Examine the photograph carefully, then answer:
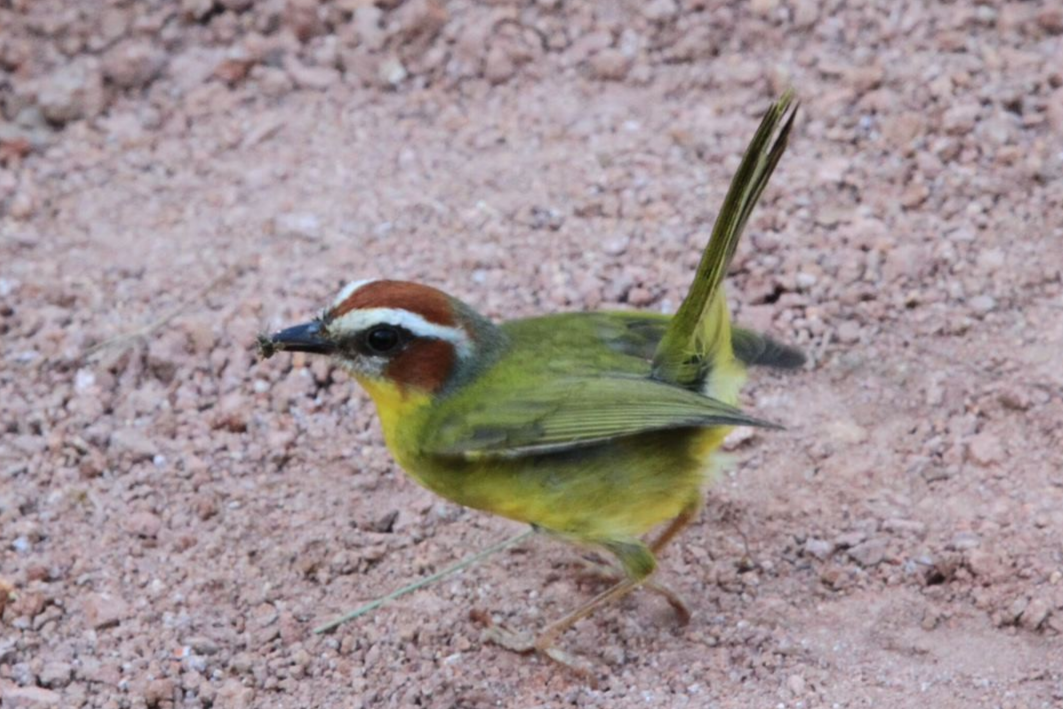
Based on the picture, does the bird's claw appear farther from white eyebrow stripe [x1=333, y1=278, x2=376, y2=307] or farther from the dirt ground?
white eyebrow stripe [x1=333, y1=278, x2=376, y2=307]

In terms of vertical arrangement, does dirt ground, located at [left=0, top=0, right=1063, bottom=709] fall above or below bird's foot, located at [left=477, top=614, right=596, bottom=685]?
above

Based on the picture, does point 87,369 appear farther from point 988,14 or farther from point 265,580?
point 988,14

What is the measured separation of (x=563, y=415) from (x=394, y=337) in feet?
2.05

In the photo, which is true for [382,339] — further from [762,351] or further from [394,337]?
[762,351]

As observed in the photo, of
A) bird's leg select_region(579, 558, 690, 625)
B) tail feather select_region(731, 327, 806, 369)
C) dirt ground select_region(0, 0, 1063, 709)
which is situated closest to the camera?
dirt ground select_region(0, 0, 1063, 709)

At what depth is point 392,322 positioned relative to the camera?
15.9 feet

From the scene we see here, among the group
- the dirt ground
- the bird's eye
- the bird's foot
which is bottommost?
the bird's foot

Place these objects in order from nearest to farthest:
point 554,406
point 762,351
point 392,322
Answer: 1. point 392,322
2. point 554,406
3. point 762,351

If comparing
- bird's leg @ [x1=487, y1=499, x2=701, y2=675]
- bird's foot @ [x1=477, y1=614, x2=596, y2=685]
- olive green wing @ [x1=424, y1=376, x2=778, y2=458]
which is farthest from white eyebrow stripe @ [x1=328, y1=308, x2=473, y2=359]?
bird's foot @ [x1=477, y1=614, x2=596, y2=685]

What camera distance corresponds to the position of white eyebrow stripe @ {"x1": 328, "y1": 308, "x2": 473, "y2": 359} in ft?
15.7

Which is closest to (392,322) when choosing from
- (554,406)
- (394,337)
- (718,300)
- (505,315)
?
(394,337)

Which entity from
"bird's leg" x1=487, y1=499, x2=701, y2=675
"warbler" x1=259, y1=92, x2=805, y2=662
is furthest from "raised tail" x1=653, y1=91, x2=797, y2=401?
"bird's leg" x1=487, y1=499, x2=701, y2=675

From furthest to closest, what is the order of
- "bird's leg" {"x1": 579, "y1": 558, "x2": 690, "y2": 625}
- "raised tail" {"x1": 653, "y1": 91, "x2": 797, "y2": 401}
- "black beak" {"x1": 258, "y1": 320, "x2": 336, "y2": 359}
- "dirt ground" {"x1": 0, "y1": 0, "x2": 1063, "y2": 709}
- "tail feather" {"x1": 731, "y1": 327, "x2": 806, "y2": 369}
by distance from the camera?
"tail feather" {"x1": 731, "y1": 327, "x2": 806, "y2": 369}
"bird's leg" {"x1": 579, "y1": 558, "x2": 690, "y2": 625}
"dirt ground" {"x1": 0, "y1": 0, "x2": 1063, "y2": 709}
"black beak" {"x1": 258, "y1": 320, "x2": 336, "y2": 359}
"raised tail" {"x1": 653, "y1": 91, "x2": 797, "y2": 401}

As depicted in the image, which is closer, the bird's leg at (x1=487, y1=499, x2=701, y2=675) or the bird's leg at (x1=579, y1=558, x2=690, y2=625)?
the bird's leg at (x1=487, y1=499, x2=701, y2=675)
